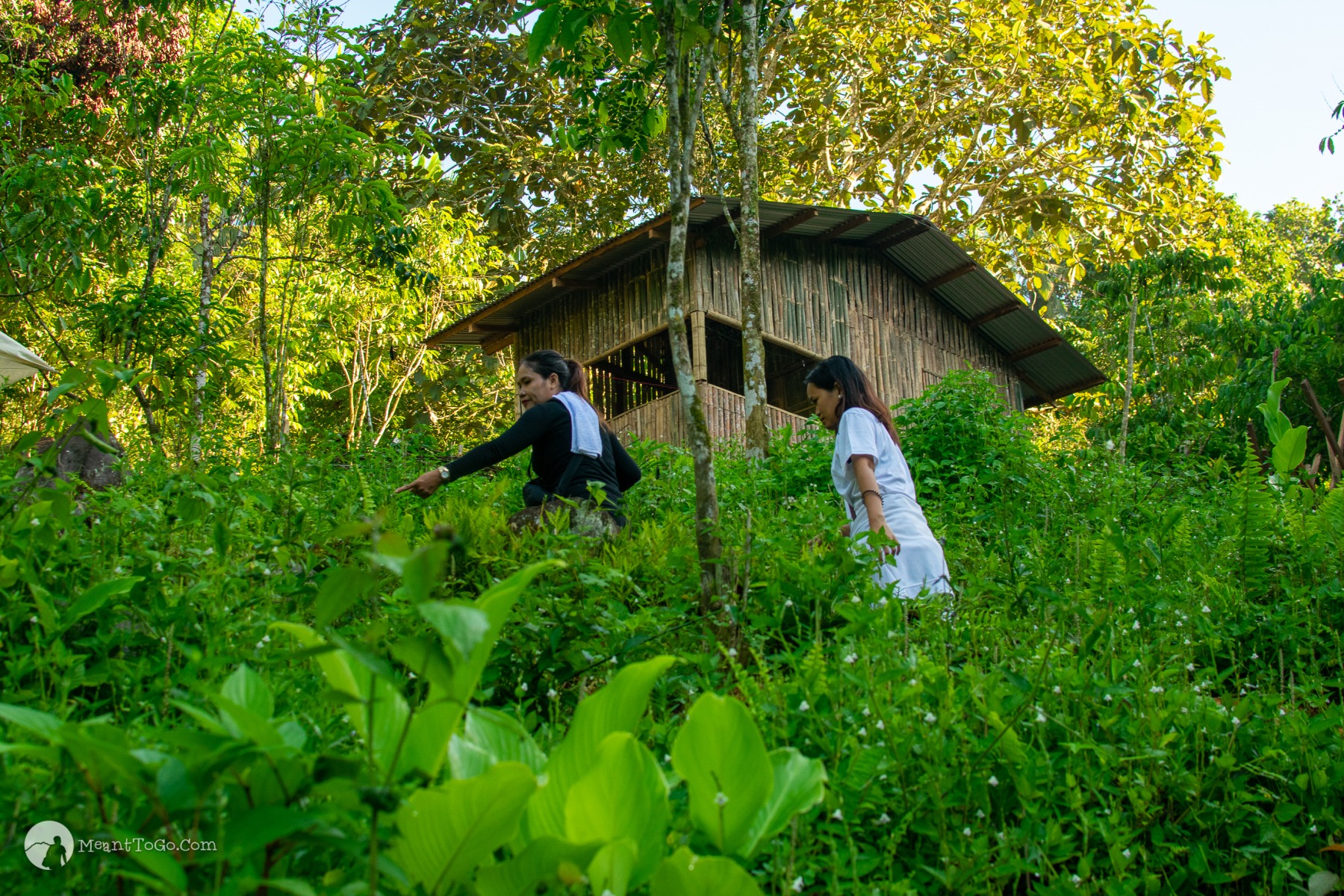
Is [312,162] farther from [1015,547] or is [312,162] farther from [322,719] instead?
[322,719]

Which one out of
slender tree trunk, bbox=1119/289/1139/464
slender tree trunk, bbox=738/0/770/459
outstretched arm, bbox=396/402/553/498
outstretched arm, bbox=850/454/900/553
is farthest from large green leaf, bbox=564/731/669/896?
slender tree trunk, bbox=738/0/770/459

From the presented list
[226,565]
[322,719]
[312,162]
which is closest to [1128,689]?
[322,719]

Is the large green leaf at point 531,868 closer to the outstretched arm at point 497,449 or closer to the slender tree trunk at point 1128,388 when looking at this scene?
the outstretched arm at point 497,449

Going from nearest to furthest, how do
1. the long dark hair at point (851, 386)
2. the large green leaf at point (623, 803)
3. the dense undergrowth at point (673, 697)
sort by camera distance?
1. the dense undergrowth at point (673, 697)
2. the large green leaf at point (623, 803)
3. the long dark hair at point (851, 386)

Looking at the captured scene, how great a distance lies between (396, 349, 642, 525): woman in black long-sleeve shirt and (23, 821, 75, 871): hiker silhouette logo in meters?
3.14

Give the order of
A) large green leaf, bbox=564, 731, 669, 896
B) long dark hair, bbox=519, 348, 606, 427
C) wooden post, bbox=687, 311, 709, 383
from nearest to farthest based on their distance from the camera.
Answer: large green leaf, bbox=564, 731, 669, 896 → long dark hair, bbox=519, 348, 606, 427 → wooden post, bbox=687, 311, 709, 383

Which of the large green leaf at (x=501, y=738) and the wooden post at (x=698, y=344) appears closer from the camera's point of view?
the large green leaf at (x=501, y=738)

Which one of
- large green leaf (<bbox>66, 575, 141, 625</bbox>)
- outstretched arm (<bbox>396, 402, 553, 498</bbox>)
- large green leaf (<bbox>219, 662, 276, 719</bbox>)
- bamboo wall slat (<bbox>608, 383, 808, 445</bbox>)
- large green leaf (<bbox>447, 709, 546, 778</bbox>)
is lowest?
large green leaf (<bbox>447, 709, 546, 778</bbox>)

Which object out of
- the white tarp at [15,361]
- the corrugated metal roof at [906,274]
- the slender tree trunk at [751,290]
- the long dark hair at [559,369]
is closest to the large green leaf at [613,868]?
the long dark hair at [559,369]

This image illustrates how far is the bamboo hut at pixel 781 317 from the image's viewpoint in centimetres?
1301

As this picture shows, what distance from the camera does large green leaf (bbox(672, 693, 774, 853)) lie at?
5.49 ft

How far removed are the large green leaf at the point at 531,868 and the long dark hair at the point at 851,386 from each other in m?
3.21

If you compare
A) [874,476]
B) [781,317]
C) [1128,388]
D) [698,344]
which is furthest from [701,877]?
[781,317]

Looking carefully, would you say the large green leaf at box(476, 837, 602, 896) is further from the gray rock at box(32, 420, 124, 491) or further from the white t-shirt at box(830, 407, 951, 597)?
the gray rock at box(32, 420, 124, 491)
